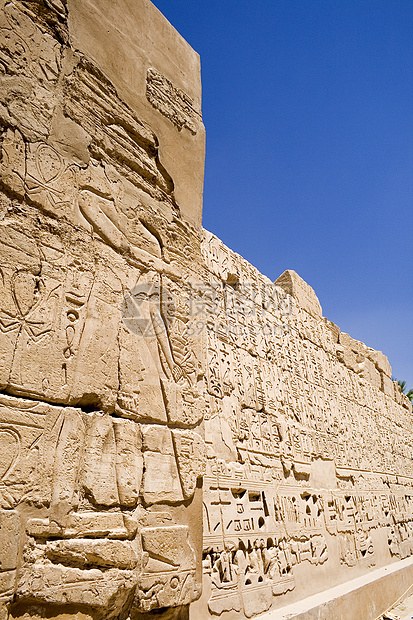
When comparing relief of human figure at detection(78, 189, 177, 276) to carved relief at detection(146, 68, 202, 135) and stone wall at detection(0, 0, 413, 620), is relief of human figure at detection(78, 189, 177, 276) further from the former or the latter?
carved relief at detection(146, 68, 202, 135)

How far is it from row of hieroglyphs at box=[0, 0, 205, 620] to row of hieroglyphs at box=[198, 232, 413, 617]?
0.67 metres

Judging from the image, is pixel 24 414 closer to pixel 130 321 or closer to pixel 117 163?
pixel 130 321

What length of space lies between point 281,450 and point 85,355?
3382 millimetres

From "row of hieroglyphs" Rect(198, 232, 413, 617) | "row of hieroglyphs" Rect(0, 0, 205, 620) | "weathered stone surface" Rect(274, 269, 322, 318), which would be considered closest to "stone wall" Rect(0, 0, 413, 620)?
"row of hieroglyphs" Rect(0, 0, 205, 620)

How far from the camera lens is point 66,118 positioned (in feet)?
6.34

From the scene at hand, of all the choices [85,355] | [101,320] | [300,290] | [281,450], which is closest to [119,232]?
[101,320]

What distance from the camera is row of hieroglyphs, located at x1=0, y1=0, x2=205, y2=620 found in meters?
1.50

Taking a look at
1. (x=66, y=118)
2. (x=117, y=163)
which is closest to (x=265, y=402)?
(x=117, y=163)

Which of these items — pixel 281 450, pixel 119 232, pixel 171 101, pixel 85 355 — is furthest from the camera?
pixel 281 450

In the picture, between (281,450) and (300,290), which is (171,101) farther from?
(300,290)

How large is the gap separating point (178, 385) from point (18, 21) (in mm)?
1604

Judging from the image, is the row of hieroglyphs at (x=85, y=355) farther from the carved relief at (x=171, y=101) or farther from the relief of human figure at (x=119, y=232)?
the carved relief at (x=171, y=101)

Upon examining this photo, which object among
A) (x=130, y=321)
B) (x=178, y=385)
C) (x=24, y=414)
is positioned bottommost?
(x=24, y=414)

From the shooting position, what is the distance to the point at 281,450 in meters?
4.68
